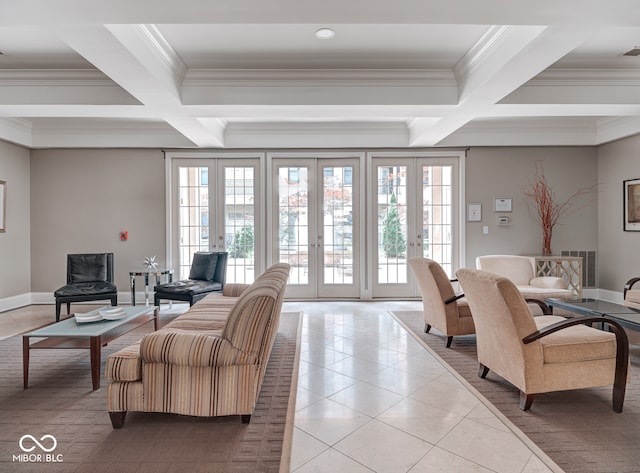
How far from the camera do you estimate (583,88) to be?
12.9 feet

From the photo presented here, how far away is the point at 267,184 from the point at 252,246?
104 cm

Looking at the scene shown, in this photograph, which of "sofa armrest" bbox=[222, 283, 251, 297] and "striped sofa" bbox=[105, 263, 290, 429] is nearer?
"striped sofa" bbox=[105, 263, 290, 429]

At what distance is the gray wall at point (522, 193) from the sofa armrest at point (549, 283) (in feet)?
3.31

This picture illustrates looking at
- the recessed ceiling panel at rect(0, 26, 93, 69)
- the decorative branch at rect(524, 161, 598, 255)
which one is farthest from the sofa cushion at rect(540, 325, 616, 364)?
the recessed ceiling panel at rect(0, 26, 93, 69)

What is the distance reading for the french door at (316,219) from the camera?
6223mm

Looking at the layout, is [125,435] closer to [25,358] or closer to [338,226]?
[25,358]

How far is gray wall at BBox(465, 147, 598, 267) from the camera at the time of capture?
612 centimetres

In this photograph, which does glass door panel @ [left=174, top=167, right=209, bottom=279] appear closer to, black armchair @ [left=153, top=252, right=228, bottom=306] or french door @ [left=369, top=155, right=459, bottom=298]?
black armchair @ [left=153, top=252, right=228, bottom=306]

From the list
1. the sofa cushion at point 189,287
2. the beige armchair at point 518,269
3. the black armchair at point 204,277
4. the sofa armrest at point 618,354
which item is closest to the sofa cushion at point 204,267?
the black armchair at point 204,277

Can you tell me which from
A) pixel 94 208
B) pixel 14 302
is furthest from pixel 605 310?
pixel 14 302

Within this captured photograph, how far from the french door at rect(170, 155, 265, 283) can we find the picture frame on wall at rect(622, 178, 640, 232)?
215 inches

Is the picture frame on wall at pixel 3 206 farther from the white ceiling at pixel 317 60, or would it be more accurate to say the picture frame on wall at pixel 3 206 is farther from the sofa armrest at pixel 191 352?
the sofa armrest at pixel 191 352

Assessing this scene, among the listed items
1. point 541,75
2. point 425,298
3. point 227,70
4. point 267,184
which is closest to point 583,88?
point 541,75

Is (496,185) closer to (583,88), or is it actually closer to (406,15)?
→ (583,88)
